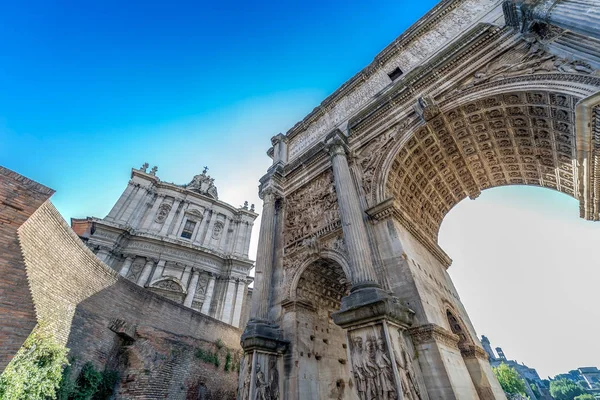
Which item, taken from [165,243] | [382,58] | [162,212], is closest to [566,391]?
[382,58]

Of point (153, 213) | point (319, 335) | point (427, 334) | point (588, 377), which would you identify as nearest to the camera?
point (427, 334)

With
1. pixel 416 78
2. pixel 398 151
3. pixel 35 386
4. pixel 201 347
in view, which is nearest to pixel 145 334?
pixel 201 347

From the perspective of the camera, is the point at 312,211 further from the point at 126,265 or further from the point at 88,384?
the point at 126,265

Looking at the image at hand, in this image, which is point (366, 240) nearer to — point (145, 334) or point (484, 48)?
point (484, 48)

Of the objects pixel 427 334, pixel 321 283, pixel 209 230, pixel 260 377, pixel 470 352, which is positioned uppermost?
pixel 209 230

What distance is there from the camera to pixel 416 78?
990 centimetres

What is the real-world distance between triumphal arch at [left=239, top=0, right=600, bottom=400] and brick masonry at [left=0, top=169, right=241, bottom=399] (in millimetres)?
5267

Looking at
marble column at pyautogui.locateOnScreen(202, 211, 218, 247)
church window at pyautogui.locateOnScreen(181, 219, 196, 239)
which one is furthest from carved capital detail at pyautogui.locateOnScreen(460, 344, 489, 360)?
church window at pyautogui.locateOnScreen(181, 219, 196, 239)

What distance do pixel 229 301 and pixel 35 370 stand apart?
16.6 m

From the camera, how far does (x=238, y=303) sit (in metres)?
22.8

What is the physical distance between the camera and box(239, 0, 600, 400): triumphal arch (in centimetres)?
573

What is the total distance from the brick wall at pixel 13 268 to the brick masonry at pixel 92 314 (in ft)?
0.05

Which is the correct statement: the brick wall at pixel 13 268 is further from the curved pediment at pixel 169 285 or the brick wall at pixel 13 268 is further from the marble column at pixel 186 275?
the marble column at pixel 186 275

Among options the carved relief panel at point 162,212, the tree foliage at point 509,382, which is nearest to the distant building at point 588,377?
the tree foliage at point 509,382
